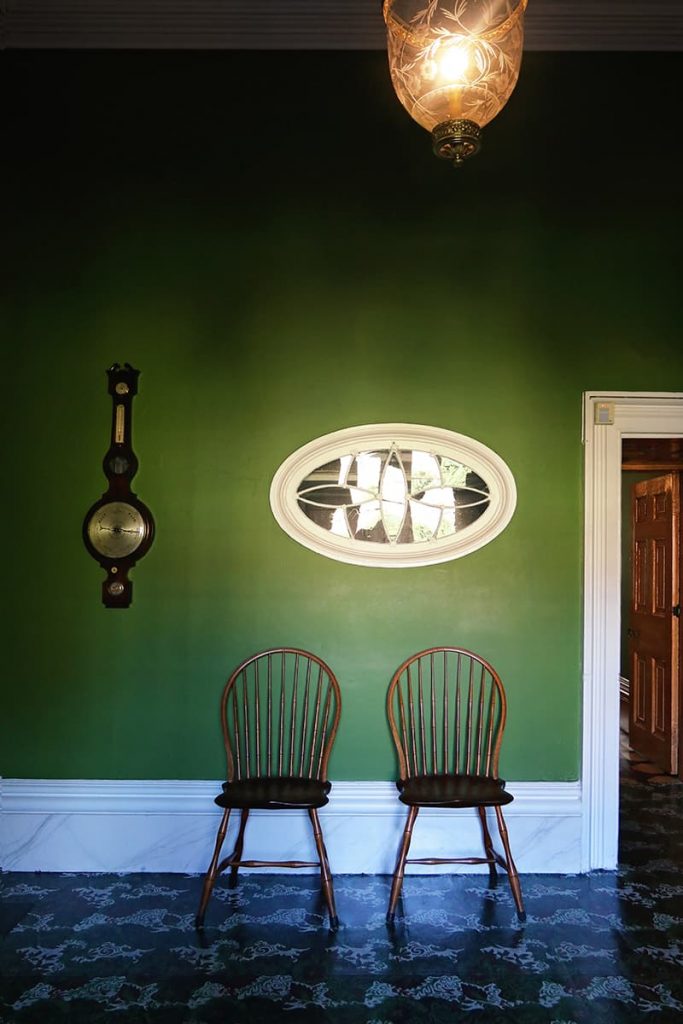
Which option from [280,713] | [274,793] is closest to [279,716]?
[280,713]

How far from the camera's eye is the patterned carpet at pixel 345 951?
2316 millimetres

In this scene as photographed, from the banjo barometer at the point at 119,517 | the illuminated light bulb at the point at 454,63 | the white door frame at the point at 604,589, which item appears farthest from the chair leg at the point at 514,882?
the illuminated light bulb at the point at 454,63

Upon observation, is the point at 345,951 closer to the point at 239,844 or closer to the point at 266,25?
the point at 239,844

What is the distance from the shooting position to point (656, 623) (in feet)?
17.1

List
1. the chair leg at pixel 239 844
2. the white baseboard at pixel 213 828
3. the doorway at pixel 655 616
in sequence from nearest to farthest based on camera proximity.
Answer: the chair leg at pixel 239 844 → the white baseboard at pixel 213 828 → the doorway at pixel 655 616

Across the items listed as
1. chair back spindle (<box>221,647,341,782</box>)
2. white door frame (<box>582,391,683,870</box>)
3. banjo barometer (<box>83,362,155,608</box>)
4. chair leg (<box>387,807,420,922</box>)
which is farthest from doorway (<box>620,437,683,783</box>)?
banjo barometer (<box>83,362,155,608</box>)

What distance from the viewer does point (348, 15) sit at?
3529 mm

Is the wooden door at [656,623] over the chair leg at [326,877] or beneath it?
over

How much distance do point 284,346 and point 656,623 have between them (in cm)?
346

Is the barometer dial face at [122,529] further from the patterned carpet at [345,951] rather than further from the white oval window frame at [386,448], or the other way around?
the patterned carpet at [345,951]

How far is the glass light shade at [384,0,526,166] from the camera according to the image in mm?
1833

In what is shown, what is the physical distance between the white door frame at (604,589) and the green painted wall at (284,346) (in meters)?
0.07

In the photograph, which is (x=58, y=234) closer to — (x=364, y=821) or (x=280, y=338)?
(x=280, y=338)

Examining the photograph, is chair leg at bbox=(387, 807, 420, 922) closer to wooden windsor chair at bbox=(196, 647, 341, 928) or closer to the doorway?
wooden windsor chair at bbox=(196, 647, 341, 928)
